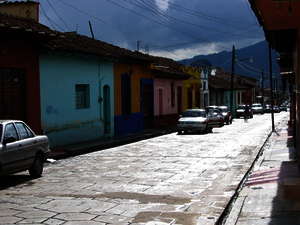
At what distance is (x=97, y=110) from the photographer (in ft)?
86.7

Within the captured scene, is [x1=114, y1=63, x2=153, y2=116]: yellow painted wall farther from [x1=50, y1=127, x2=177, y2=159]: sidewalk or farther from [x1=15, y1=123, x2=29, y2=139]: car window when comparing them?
[x1=15, y1=123, x2=29, y2=139]: car window

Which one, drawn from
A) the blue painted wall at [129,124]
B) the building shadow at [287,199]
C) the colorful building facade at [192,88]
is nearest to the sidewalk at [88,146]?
the blue painted wall at [129,124]

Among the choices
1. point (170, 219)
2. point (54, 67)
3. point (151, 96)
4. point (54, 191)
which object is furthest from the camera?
point (151, 96)

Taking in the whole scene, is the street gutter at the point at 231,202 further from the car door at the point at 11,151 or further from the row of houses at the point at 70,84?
the row of houses at the point at 70,84

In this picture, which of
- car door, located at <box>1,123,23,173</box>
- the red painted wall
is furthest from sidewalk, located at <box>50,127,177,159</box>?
car door, located at <box>1,123,23,173</box>

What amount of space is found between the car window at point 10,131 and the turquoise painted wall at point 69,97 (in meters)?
8.32

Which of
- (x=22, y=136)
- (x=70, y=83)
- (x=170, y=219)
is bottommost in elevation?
(x=170, y=219)

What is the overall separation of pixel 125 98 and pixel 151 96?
5.43 m

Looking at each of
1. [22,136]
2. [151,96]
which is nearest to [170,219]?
[22,136]

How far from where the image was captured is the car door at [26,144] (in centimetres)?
1244

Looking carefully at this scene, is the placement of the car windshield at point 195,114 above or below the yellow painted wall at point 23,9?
below

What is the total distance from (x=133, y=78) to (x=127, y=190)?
2121 centimetres

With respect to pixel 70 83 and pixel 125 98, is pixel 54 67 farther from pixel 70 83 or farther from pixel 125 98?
pixel 125 98

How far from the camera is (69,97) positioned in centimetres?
2325
